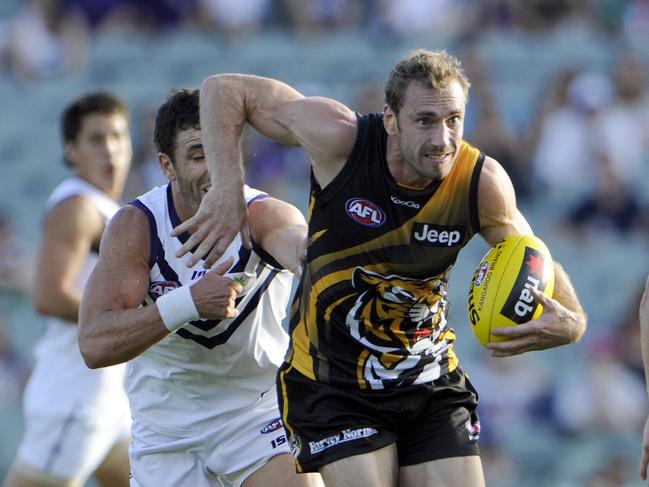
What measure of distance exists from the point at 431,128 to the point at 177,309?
4.24ft

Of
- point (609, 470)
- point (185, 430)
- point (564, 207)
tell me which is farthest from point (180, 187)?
point (564, 207)

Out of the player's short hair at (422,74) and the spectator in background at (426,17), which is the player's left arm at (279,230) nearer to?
the player's short hair at (422,74)

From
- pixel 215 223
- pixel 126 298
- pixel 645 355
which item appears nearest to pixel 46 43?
pixel 126 298

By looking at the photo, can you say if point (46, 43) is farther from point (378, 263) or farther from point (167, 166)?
point (378, 263)

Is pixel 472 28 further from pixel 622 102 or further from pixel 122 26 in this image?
pixel 122 26

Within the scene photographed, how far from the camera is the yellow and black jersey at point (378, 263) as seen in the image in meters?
4.72

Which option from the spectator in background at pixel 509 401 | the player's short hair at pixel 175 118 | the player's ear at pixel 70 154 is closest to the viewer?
the player's short hair at pixel 175 118

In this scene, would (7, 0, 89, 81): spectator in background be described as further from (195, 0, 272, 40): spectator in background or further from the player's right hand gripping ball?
the player's right hand gripping ball

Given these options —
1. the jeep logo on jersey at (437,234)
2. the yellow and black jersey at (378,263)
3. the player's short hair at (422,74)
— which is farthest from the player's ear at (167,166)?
the jeep logo on jersey at (437,234)

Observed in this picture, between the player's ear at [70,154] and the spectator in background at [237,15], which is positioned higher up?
the spectator in background at [237,15]

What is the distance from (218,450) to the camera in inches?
213

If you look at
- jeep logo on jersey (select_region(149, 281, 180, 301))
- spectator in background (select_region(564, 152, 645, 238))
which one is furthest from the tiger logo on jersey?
spectator in background (select_region(564, 152, 645, 238))

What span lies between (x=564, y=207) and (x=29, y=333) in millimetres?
5330

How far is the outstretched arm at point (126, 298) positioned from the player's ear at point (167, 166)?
0.85ft
